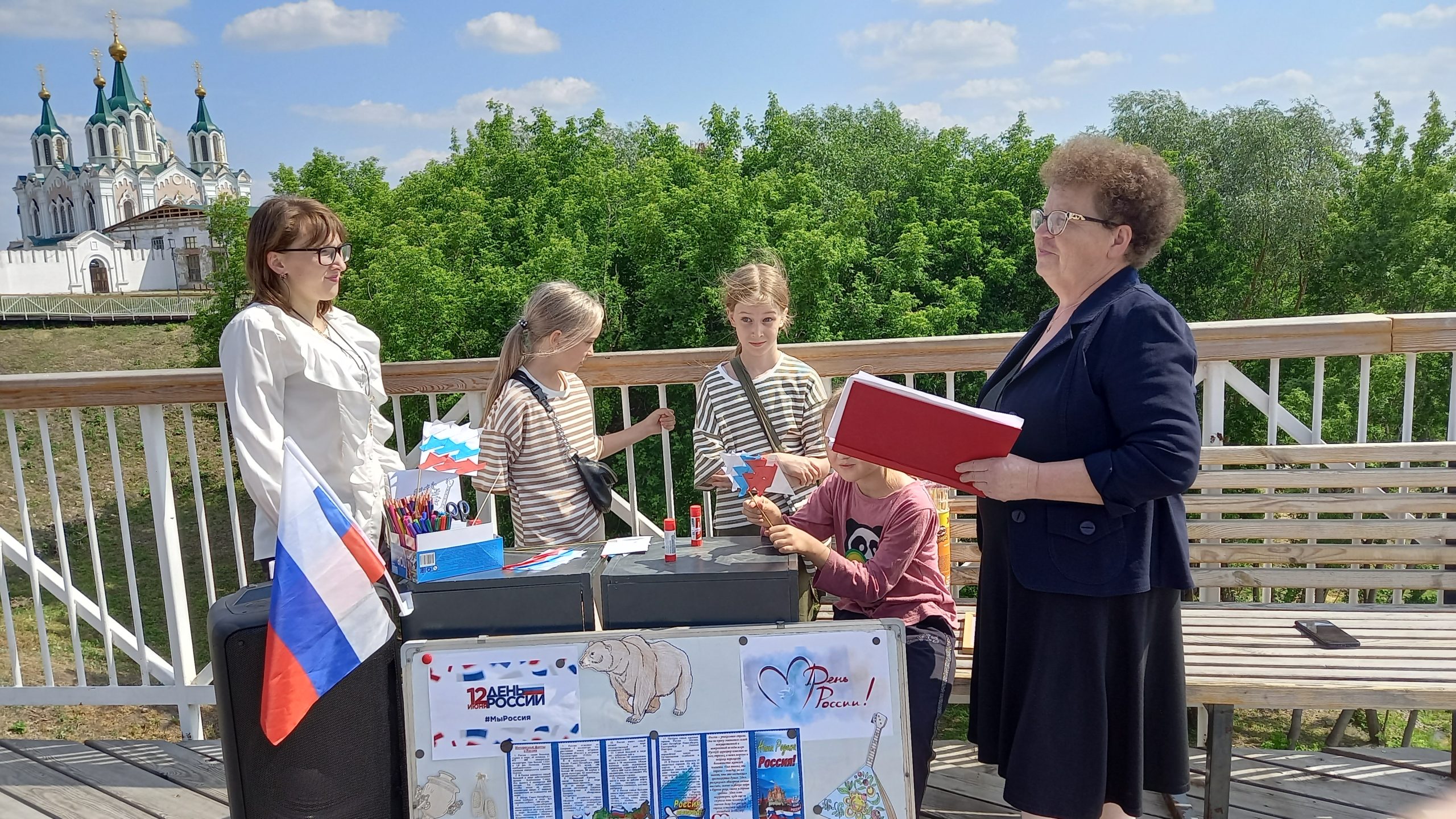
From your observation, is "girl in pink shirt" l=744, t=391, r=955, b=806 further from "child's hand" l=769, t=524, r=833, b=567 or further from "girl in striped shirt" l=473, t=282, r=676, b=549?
"girl in striped shirt" l=473, t=282, r=676, b=549

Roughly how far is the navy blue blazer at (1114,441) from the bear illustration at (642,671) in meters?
0.71

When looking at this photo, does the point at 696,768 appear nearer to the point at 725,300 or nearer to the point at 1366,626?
the point at 725,300

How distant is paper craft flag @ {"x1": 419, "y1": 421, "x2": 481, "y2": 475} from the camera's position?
2064 millimetres

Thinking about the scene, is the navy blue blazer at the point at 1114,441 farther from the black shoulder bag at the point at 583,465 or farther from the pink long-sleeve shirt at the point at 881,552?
the black shoulder bag at the point at 583,465

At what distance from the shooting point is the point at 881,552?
7.09 feet

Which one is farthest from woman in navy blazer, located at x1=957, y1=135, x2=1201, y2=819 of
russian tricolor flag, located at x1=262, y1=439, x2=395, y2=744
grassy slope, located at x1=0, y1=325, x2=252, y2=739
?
grassy slope, located at x1=0, y1=325, x2=252, y2=739

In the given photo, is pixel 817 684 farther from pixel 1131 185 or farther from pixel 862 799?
pixel 1131 185

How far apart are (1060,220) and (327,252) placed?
1719 millimetres

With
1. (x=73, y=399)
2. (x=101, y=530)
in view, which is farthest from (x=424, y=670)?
(x=101, y=530)

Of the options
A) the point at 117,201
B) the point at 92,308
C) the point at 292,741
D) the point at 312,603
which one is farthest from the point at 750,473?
the point at 117,201

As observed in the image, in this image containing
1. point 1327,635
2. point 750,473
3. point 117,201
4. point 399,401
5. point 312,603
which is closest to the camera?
point 312,603

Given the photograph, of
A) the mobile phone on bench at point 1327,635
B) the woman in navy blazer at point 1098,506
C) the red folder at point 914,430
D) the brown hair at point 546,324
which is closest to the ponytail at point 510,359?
the brown hair at point 546,324

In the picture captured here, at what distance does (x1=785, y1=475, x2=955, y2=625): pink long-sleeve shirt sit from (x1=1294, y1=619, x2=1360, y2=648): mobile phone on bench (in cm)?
102

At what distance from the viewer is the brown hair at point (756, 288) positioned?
2725 millimetres
